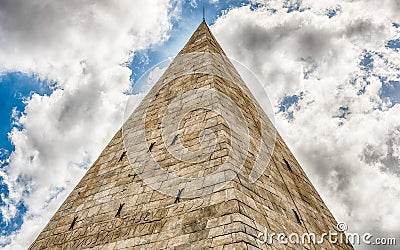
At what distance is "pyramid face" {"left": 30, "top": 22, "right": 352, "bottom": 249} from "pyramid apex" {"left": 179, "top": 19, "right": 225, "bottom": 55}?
1.25 m

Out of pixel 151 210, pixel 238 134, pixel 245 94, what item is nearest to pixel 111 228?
pixel 151 210

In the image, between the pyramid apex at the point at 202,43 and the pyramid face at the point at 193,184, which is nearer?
the pyramid face at the point at 193,184

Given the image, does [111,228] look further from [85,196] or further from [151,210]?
[85,196]

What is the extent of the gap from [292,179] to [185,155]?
12.9 feet

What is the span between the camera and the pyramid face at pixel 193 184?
22.4ft

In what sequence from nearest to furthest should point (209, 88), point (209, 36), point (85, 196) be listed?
point (85, 196) < point (209, 88) < point (209, 36)

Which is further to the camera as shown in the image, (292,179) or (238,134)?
(292,179)

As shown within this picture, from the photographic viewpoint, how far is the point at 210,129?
28.5 feet

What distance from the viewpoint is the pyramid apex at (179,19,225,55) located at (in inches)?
555

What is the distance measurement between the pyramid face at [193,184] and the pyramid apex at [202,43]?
1251mm

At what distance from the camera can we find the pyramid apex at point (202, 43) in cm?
1409

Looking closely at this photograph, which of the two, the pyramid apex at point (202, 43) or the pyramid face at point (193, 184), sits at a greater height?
the pyramid apex at point (202, 43)

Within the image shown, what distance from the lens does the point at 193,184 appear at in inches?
299

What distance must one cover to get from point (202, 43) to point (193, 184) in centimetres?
803
